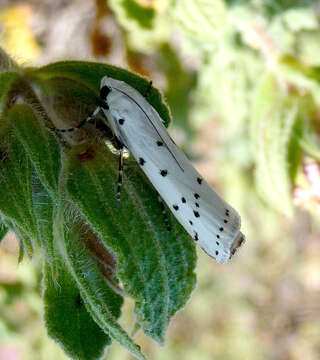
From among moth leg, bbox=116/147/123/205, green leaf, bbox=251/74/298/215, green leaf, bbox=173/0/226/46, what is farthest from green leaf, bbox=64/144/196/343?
green leaf, bbox=251/74/298/215

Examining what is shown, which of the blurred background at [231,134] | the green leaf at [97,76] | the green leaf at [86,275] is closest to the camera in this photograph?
the green leaf at [86,275]

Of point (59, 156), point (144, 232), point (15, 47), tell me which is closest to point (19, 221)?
point (59, 156)

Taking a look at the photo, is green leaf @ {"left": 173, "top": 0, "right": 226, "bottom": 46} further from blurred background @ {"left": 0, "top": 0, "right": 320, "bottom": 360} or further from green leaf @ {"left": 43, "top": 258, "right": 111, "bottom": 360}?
green leaf @ {"left": 43, "top": 258, "right": 111, "bottom": 360}

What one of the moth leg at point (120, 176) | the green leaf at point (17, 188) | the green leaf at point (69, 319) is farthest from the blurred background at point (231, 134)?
the moth leg at point (120, 176)

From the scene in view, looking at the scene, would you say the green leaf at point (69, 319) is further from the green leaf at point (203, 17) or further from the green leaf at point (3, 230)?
the green leaf at point (203, 17)

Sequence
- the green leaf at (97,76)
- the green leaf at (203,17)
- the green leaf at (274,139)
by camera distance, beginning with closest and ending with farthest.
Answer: the green leaf at (97,76) < the green leaf at (203,17) < the green leaf at (274,139)

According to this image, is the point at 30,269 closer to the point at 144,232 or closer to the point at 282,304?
the point at 144,232
